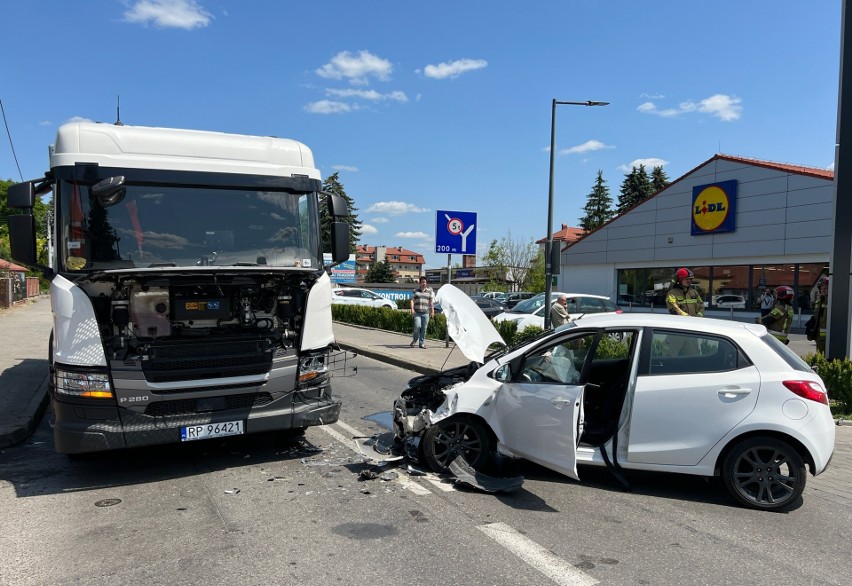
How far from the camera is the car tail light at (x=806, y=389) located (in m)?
4.71

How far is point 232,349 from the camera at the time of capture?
5418mm

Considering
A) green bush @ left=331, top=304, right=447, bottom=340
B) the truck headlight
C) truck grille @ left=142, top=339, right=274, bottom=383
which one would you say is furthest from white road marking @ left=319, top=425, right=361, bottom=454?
green bush @ left=331, top=304, right=447, bottom=340

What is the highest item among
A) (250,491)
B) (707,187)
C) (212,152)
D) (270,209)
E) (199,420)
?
(707,187)

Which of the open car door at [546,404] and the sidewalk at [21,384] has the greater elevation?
the open car door at [546,404]

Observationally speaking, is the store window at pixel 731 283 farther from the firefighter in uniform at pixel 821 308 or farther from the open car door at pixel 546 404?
the open car door at pixel 546 404

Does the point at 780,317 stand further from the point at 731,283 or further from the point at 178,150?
the point at 731,283

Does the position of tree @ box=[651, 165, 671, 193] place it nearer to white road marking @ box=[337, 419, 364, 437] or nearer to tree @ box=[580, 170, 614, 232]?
tree @ box=[580, 170, 614, 232]

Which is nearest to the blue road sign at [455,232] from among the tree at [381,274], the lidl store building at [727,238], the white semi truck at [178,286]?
the white semi truck at [178,286]

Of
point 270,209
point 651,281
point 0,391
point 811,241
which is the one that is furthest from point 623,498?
point 651,281

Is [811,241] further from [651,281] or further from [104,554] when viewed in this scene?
[104,554]

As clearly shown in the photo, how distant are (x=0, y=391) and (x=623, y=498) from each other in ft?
28.4

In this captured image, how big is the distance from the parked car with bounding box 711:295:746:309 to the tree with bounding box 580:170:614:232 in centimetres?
3715

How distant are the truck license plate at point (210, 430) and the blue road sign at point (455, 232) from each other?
28.6 ft

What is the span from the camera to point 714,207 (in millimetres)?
29406
